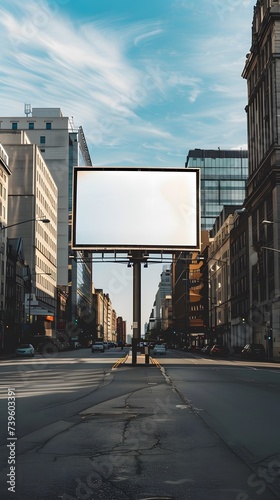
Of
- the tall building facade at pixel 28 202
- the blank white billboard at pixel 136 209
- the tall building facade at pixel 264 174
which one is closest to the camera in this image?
the blank white billboard at pixel 136 209

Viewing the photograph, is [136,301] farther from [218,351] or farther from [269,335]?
[218,351]

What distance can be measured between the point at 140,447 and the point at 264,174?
242 ft

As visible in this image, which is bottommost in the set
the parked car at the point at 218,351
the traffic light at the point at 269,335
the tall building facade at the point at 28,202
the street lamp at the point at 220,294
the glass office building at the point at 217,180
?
the parked car at the point at 218,351

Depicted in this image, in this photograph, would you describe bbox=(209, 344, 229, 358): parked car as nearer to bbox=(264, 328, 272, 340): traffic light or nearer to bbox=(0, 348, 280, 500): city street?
bbox=(264, 328, 272, 340): traffic light

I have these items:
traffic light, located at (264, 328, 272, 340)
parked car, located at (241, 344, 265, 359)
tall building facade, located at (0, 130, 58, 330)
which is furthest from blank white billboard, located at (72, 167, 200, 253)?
tall building facade, located at (0, 130, 58, 330)

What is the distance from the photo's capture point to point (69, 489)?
7.18 m

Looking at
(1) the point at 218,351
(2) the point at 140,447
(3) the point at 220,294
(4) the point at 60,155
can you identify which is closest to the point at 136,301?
(2) the point at 140,447

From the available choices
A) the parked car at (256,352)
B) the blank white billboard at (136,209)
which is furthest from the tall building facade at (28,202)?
Answer: the blank white billboard at (136,209)

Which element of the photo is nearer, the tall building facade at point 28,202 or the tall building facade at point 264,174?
the tall building facade at point 264,174

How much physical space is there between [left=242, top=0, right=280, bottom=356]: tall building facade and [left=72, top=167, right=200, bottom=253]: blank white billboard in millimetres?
27673

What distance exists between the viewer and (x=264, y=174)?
80812 millimetres

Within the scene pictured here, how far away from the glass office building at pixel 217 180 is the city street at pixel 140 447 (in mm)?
176053

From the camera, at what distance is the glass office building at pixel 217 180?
193 meters

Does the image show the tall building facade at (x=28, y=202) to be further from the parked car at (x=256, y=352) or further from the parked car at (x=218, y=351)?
the parked car at (x=256, y=352)
